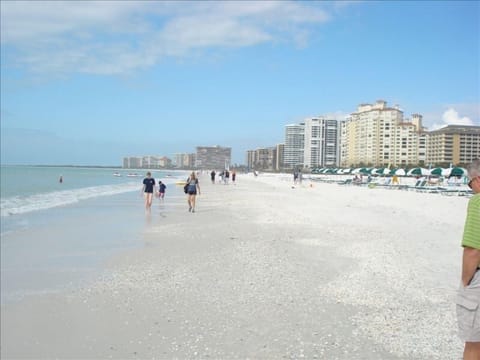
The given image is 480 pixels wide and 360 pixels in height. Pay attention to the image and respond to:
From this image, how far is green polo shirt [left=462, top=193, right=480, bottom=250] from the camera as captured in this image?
2510mm

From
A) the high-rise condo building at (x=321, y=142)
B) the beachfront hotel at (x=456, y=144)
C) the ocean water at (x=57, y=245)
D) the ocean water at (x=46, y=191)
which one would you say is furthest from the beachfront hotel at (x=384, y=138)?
the ocean water at (x=57, y=245)

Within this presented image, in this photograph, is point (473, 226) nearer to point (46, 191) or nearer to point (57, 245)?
point (57, 245)

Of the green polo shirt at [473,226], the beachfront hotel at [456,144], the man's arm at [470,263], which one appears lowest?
the man's arm at [470,263]

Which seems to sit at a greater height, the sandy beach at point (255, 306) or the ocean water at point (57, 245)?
the sandy beach at point (255, 306)

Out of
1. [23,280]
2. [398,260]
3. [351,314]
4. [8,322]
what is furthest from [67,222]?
[351,314]

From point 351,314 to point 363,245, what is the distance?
14.2ft

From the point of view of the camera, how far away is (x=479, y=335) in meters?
2.61

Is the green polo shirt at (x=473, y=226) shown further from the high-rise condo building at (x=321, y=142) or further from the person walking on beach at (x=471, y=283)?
the high-rise condo building at (x=321, y=142)

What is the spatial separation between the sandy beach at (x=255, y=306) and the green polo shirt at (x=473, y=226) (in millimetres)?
1576

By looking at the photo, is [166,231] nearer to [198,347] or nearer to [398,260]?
[398,260]

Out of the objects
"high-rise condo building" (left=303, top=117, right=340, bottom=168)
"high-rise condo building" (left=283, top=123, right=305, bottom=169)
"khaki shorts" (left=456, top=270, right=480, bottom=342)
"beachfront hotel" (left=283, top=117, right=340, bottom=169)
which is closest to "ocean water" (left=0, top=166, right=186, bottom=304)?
"khaki shorts" (left=456, top=270, right=480, bottom=342)

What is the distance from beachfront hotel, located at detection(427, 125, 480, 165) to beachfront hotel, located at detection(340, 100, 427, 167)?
6.82 m

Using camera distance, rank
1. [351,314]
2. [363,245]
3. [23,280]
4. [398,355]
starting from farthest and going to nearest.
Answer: [363,245] → [23,280] → [351,314] → [398,355]

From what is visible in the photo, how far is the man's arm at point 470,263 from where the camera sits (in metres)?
2.54
